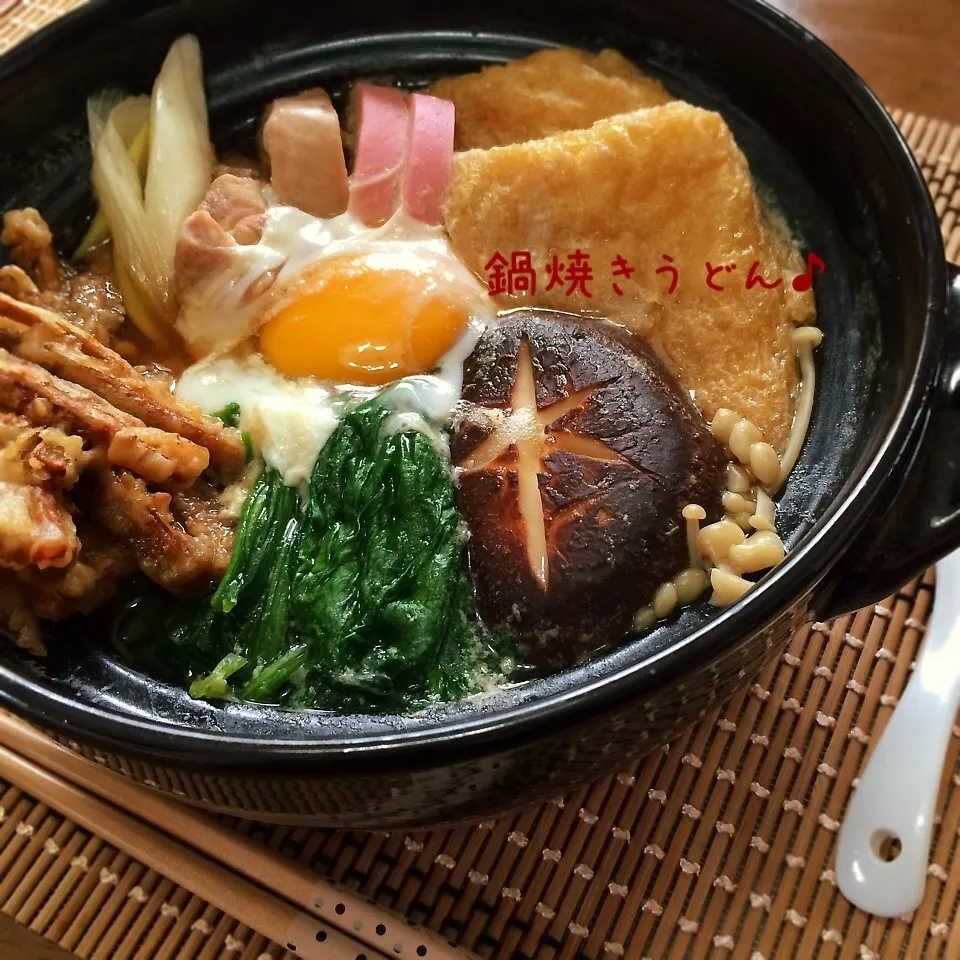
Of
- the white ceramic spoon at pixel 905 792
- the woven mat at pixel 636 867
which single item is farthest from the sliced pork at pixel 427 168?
the white ceramic spoon at pixel 905 792

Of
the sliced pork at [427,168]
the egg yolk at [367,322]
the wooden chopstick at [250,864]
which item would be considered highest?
the sliced pork at [427,168]

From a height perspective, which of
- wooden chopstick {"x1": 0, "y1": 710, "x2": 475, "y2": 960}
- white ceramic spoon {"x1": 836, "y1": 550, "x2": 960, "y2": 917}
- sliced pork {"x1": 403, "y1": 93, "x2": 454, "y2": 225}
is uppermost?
sliced pork {"x1": 403, "y1": 93, "x2": 454, "y2": 225}

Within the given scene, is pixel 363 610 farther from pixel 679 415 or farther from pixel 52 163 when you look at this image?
pixel 52 163

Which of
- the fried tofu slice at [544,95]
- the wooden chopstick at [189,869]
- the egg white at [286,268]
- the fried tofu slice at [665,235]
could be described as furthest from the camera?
the fried tofu slice at [544,95]

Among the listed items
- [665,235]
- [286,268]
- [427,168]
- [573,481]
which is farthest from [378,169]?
[573,481]

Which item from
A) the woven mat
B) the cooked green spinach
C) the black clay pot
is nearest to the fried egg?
the cooked green spinach

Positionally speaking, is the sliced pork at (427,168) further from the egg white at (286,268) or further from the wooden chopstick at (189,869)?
the wooden chopstick at (189,869)

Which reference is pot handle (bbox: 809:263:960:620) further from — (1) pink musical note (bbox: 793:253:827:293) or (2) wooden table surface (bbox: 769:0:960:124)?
(2) wooden table surface (bbox: 769:0:960:124)
